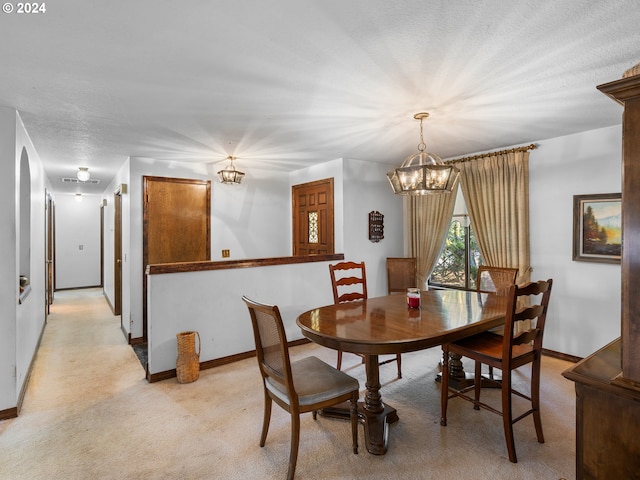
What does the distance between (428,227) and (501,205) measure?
1001 mm

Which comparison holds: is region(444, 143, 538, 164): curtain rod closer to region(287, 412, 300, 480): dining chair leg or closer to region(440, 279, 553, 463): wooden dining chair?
region(440, 279, 553, 463): wooden dining chair

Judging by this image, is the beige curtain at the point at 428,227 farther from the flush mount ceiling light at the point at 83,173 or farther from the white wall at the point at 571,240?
the flush mount ceiling light at the point at 83,173

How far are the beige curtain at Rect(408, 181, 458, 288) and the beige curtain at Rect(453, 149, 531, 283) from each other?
0.33 m

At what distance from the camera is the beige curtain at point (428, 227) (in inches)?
177

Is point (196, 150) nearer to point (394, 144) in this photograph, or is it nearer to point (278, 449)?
point (394, 144)

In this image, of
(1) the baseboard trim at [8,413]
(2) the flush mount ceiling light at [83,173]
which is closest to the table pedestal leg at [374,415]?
(1) the baseboard trim at [8,413]

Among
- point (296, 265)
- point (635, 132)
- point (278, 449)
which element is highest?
point (635, 132)

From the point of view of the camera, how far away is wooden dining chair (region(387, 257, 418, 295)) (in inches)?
182

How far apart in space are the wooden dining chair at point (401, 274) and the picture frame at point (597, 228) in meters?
1.80

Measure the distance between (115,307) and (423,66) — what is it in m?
5.74

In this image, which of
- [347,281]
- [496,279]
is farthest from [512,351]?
[347,281]

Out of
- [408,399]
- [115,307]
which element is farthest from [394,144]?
[115,307]

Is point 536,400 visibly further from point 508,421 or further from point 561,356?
point 561,356

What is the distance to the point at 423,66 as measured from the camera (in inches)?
79.7
